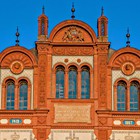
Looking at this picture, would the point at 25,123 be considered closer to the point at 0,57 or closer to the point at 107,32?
the point at 0,57

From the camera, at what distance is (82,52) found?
4497 centimetres

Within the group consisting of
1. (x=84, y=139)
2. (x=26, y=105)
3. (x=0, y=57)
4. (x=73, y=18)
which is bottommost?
(x=84, y=139)

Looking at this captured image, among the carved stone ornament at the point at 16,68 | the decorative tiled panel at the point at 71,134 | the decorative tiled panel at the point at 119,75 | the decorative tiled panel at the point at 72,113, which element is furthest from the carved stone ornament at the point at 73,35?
the decorative tiled panel at the point at 71,134

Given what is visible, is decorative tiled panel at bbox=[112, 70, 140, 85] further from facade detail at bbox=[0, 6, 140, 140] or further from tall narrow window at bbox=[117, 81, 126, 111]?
tall narrow window at bbox=[117, 81, 126, 111]

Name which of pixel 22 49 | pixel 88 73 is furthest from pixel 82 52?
pixel 22 49

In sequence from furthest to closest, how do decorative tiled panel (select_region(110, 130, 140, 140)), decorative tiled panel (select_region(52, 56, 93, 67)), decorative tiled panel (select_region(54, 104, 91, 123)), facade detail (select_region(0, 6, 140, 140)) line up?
decorative tiled panel (select_region(52, 56, 93, 67)) < decorative tiled panel (select_region(54, 104, 91, 123)) < facade detail (select_region(0, 6, 140, 140)) < decorative tiled panel (select_region(110, 130, 140, 140))

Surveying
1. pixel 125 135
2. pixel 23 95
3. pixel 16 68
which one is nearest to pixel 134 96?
pixel 125 135

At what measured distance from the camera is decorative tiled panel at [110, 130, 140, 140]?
4316 cm

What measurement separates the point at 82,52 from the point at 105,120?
587 cm

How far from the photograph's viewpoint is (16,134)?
43.1 meters

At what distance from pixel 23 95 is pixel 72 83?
405 cm

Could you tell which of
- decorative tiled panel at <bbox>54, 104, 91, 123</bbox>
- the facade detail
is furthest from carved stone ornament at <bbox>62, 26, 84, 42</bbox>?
decorative tiled panel at <bbox>54, 104, 91, 123</bbox>

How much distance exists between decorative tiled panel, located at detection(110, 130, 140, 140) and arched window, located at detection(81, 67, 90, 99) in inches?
147

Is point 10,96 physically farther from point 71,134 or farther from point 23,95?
point 71,134
